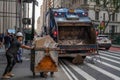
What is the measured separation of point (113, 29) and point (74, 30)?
71710 millimetres

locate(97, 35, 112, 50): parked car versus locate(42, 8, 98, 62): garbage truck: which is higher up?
locate(42, 8, 98, 62): garbage truck

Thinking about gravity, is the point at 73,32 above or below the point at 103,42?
above

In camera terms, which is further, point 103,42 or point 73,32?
point 103,42

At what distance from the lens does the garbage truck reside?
22.0 m

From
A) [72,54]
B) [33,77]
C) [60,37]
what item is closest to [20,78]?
[33,77]

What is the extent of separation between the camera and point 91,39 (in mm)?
23516

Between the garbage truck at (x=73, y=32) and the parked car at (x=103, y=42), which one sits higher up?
the garbage truck at (x=73, y=32)

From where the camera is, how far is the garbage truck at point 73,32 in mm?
22016

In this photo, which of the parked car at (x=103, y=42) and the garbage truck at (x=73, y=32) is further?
the parked car at (x=103, y=42)

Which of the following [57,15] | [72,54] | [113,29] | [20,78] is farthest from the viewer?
[113,29]

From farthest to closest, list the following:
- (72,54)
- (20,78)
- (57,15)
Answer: (57,15), (72,54), (20,78)

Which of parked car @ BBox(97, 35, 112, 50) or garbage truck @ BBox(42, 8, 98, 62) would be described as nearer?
garbage truck @ BBox(42, 8, 98, 62)

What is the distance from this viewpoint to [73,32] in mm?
24125

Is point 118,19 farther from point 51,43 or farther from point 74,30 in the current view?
point 51,43
